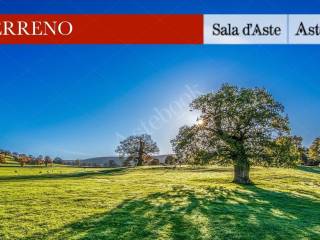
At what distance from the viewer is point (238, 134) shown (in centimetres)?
4403

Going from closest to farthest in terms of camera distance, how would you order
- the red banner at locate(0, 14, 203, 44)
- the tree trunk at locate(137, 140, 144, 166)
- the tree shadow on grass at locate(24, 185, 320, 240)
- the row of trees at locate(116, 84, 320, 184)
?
the tree shadow on grass at locate(24, 185, 320, 240)
the red banner at locate(0, 14, 203, 44)
the row of trees at locate(116, 84, 320, 184)
the tree trunk at locate(137, 140, 144, 166)

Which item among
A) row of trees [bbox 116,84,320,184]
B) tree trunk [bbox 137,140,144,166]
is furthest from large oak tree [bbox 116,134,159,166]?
row of trees [bbox 116,84,320,184]

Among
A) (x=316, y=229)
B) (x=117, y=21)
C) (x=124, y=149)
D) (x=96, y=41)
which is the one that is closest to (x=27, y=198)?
(x=96, y=41)

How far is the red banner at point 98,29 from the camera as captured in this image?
2362 cm

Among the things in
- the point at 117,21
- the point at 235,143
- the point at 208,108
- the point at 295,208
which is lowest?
the point at 295,208

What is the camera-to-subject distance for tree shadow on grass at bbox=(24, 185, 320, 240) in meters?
15.5

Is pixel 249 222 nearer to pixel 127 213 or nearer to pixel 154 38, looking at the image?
pixel 127 213

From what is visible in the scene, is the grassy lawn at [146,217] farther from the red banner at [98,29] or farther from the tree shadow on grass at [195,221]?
the red banner at [98,29]

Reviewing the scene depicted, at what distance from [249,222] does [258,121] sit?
2653 cm

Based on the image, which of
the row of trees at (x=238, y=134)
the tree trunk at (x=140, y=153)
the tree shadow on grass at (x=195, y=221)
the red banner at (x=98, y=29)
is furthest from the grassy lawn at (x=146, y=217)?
the tree trunk at (x=140, y=153)

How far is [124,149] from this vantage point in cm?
11512

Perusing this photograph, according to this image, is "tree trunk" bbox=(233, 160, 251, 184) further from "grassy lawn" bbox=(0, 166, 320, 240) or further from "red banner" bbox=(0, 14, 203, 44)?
"red banner" bbox=(0, 14, 203, 44)

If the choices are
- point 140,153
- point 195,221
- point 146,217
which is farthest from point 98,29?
point 140,153

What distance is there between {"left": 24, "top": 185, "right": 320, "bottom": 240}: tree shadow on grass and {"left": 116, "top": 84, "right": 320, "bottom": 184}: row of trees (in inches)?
666
